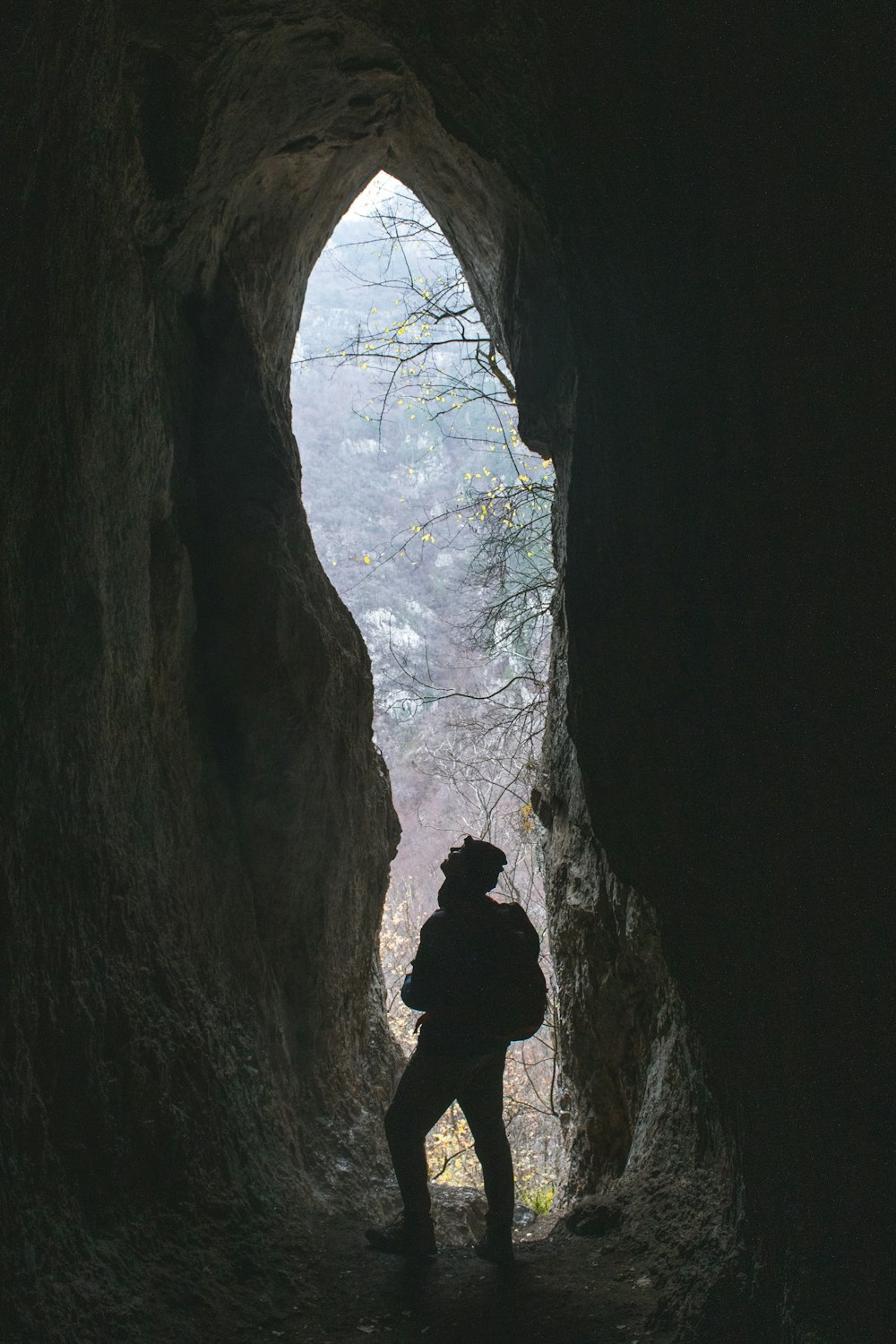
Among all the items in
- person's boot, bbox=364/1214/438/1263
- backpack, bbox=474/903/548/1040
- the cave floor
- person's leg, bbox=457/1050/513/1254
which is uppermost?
backpack, bbox=474/903/548/1040

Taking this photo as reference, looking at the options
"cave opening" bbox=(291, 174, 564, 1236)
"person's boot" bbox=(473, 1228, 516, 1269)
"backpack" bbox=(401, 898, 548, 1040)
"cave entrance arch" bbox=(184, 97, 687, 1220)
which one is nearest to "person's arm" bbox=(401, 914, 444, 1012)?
"backpack" bbox=(401, 898, 548, 1040)

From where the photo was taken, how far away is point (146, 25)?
3934 mm

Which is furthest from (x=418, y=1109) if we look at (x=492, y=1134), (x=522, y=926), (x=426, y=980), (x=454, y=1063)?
(x=522, y=926)

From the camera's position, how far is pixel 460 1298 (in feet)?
11.6

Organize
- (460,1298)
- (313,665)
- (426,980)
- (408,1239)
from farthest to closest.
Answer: (313,665) < (408,1239) < (426,980) < (460,1298)

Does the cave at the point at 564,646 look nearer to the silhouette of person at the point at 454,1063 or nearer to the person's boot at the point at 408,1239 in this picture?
the person's boot at the point at 408,1239

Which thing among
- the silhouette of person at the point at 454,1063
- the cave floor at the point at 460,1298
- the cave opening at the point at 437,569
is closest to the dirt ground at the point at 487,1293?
the cave floor at the point at 460,1298

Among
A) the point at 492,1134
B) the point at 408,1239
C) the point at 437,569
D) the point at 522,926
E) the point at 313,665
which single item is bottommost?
the point at 408,1239

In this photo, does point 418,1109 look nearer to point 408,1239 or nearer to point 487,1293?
point 408,1239

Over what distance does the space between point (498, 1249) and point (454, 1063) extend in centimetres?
86

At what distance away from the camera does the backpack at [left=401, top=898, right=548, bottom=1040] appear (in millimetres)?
3684

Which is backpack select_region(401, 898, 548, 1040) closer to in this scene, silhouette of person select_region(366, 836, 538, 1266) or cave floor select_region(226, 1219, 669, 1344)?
silhouette of person select_region(366, 836, 538, 1266)

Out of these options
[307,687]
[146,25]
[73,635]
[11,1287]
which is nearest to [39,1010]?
[11,1287]

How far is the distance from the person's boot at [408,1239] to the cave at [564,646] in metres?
0.35
